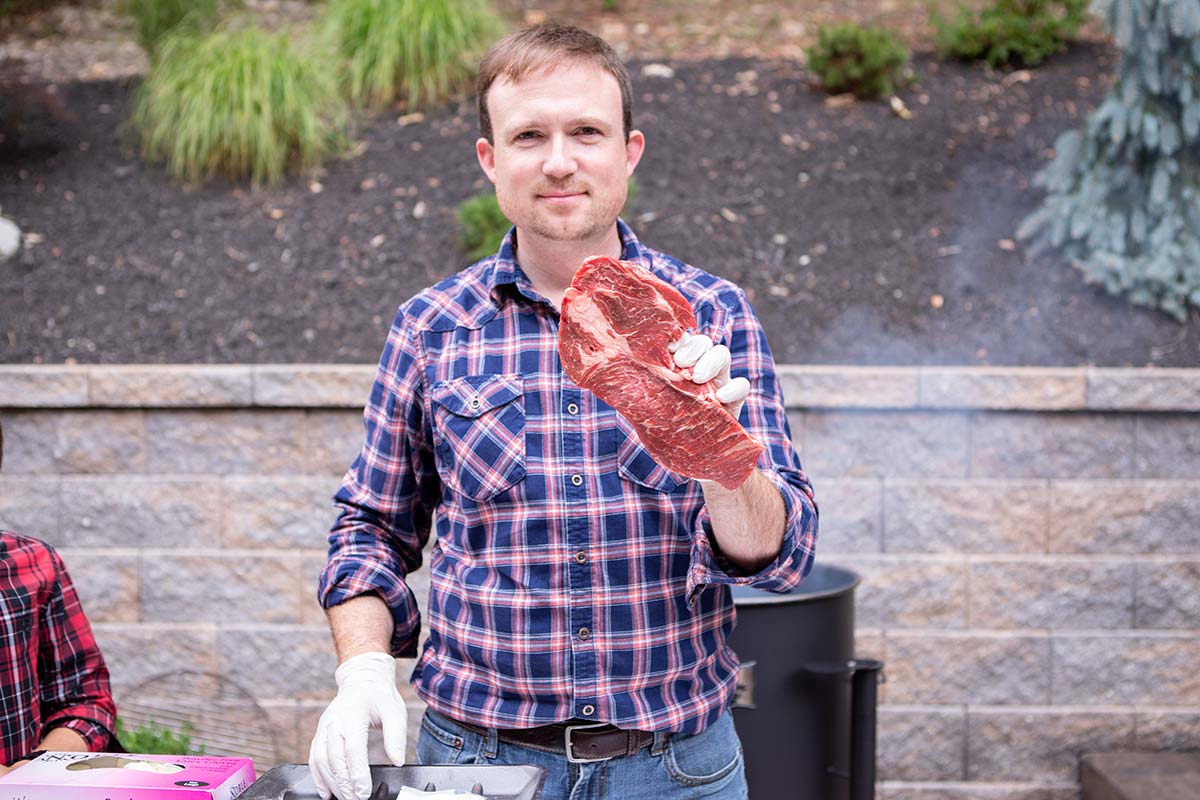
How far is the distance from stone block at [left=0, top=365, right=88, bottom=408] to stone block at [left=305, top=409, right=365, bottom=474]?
0.90 m

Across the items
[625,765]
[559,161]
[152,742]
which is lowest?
[152,742]

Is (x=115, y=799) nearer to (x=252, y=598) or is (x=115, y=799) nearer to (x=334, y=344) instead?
(x=252, y=598)

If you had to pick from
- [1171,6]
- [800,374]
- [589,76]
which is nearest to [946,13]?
[1171,6]

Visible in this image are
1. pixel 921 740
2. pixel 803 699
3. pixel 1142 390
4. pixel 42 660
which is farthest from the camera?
pixel 921 740

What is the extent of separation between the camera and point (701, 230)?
558 centimetres

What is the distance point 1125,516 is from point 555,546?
123 inches

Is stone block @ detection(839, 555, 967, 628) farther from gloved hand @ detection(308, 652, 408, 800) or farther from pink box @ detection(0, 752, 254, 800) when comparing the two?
pink box @ detection(0, 752, 254, 800)

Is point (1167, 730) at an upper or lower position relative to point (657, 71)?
lower

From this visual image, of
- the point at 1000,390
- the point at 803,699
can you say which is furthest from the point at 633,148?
the point at 1000,390

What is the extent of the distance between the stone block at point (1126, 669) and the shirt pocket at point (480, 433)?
3.10 metres

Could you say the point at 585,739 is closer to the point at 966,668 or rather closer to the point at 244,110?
the point at 966,668

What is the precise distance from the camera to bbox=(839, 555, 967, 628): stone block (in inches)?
173

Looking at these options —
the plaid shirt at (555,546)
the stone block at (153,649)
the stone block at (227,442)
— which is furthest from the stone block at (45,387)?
the plaid shirt at (555,546)

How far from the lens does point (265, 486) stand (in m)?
4.45
